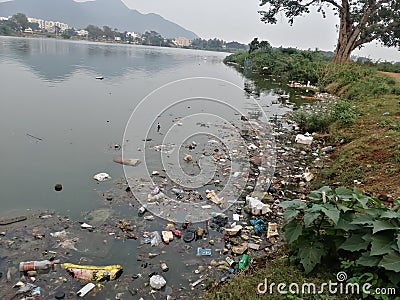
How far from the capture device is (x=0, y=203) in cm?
314

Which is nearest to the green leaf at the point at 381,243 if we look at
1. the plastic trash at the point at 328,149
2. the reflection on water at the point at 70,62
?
the plastic trash at the point at 328,149

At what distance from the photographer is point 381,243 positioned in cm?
172

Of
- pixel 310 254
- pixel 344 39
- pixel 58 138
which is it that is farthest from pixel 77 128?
pixel 344 39

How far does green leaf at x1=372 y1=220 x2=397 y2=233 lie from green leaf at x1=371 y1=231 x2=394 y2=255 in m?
0.06

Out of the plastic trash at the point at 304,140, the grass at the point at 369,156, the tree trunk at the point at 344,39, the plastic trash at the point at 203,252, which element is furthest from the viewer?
the tree trunk at the point at 344,39

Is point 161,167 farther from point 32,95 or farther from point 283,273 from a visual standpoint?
point 32,95

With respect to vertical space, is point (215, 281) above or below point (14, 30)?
below

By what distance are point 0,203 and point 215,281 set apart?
7.70ft

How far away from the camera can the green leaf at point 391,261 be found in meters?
1.59

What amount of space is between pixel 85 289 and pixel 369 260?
1799mm

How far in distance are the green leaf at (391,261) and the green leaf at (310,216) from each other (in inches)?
15.8

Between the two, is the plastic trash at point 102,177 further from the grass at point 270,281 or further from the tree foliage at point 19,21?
the tree foliage at point 19,21

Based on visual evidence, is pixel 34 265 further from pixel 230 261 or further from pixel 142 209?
pixel 230 261

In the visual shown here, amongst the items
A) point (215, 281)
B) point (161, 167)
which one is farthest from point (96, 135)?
point (215, 281)
